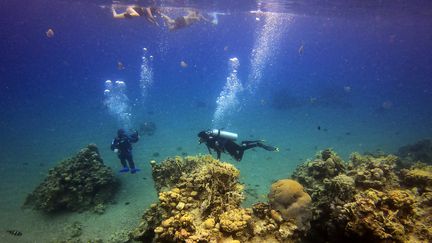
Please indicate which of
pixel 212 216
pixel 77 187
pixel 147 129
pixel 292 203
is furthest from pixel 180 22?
pixel 212 216

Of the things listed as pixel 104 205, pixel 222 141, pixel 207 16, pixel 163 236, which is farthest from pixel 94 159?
pixel 207 16

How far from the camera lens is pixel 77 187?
1116 centimetres

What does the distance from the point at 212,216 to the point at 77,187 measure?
8480mm

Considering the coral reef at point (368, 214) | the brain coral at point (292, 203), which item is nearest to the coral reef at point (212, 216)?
the brain coral at point (292, 203)

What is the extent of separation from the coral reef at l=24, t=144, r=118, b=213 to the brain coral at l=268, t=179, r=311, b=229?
7.43 metres

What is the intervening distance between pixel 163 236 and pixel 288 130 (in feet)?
79.4

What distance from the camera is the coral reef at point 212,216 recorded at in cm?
444

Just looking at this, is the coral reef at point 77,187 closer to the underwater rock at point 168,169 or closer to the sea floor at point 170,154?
the sea floor at point 170,154

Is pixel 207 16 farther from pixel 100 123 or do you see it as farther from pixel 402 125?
pixel 402 125

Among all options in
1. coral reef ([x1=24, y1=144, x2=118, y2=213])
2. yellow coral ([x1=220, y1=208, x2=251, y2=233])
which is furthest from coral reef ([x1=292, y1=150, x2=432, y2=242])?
coral reef ([x1=24, y1=144, x2=118, y2=213])

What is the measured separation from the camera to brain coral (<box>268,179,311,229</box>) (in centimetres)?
628

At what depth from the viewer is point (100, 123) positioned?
3466 centimetres

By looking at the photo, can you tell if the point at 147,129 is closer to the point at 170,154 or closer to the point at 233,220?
the point at 170,154

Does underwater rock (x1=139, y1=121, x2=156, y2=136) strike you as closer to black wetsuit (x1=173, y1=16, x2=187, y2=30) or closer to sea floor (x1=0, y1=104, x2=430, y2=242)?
sea floor (x1=0, y1=104, x2=430, y2=242)
